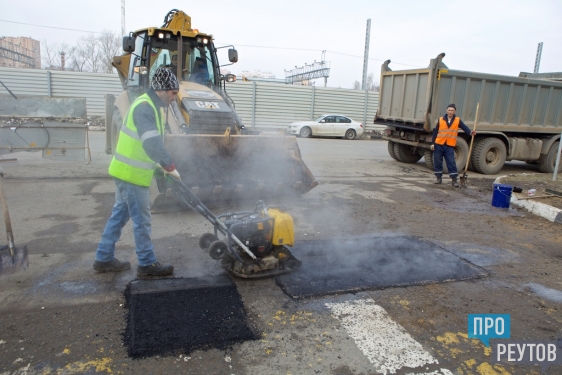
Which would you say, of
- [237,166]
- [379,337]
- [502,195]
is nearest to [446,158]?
[502,195]

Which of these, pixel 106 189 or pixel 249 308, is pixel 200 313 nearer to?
pixel 249 308

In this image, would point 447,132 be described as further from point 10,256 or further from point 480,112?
point 10,256

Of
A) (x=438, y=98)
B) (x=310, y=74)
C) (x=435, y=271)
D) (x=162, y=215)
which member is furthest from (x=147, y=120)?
(x=310, y=74)

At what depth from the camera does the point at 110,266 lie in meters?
3.93

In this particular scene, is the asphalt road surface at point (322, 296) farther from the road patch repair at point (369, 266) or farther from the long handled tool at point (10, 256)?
the long handled tool at point (10, 256)

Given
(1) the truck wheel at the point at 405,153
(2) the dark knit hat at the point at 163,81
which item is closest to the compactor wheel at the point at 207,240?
(2) the dark knit hat at the point at 163,81

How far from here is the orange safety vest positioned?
8.85 meters

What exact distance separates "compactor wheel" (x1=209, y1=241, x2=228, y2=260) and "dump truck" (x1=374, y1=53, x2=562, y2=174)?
25.9 feet

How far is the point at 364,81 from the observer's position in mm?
28188

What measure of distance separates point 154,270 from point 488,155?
33.3 feet

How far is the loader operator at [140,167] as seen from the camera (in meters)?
3.64

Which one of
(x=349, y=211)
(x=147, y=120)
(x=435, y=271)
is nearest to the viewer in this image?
(x=147, y=120)

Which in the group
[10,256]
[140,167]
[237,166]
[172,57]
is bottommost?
[10,256]

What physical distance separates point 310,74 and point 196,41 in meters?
32.6
